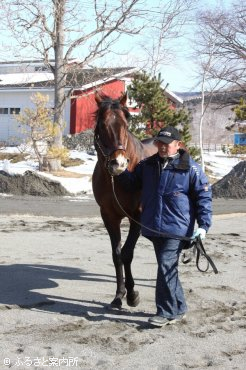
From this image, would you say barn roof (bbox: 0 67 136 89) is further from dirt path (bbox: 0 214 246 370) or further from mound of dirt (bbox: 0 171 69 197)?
dirt path (bbox: 0 214 246 370)

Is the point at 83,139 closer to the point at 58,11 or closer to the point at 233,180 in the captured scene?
the point at 58,11

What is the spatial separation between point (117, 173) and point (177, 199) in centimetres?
59

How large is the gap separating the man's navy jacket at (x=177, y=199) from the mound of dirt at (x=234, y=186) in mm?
16634

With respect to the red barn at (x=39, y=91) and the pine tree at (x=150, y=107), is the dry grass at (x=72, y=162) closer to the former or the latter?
the pine tree at (x=150, y=107)

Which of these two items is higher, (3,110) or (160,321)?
(3,110)

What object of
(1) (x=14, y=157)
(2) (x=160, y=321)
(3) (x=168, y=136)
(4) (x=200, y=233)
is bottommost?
(2) (x=160, y=321)

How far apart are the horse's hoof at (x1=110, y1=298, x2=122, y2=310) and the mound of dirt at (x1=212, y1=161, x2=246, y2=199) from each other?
1609 centimetres

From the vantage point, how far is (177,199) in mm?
5625

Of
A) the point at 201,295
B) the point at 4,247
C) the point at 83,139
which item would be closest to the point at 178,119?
the point at 83,139

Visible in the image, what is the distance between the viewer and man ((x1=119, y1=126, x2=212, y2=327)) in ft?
18.5

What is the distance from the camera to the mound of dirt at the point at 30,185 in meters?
20.8

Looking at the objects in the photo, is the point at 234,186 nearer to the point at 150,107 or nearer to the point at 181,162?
the point at 150,107

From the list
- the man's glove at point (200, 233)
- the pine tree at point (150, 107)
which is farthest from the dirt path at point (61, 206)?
the man's glove at point (200, 233)

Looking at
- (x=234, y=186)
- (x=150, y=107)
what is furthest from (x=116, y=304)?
(x=150, y=107)
